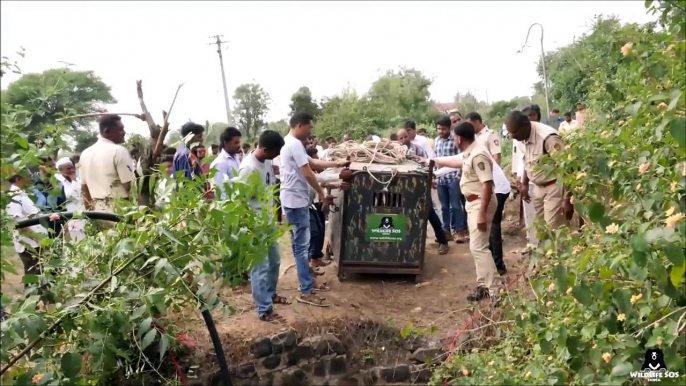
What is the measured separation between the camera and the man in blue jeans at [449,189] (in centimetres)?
746


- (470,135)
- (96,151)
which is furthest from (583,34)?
(96,151)

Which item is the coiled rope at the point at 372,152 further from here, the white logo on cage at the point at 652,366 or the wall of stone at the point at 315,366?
the white logo on cage at the point at 652,366

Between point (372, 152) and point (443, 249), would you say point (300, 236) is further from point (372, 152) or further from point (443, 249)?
point (443, 249)

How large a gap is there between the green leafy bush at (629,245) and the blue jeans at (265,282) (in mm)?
2562

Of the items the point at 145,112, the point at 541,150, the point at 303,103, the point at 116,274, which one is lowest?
the point at 116,274

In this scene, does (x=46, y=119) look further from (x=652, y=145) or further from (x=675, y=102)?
(x=652, y=145)

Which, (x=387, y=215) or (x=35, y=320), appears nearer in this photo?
(x=35, y=320)

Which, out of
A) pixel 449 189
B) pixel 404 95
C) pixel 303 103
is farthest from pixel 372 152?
pixel 404 95

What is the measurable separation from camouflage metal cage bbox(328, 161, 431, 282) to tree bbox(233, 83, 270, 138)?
1477 cm

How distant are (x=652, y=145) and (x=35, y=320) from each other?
2.33 m

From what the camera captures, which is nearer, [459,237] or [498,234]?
[498,234]

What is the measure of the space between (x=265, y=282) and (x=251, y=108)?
19575mm

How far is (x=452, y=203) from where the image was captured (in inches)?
295

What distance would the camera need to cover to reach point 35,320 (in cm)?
195
